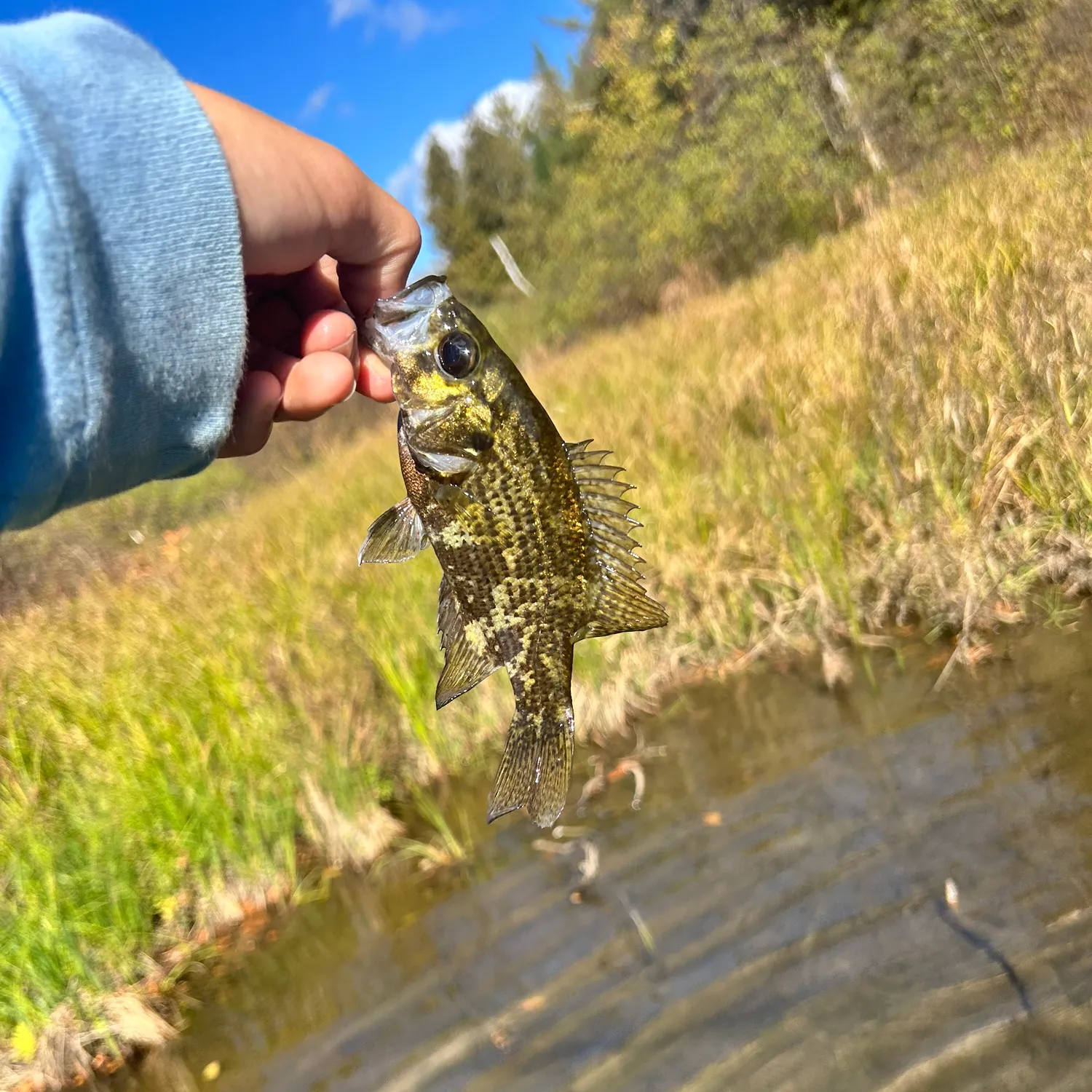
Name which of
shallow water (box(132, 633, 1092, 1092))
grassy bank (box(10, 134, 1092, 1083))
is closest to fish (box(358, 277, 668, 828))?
shallow water (box(132, 633, 1092, 1092))

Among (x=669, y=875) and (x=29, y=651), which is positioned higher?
(x=29, y=651)

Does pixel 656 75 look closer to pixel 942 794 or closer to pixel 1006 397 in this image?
pixel 1006 397

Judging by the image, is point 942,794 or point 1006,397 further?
point 1006,397

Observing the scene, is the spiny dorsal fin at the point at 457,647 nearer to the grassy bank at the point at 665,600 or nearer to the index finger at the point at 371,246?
the index finger at the point at 371,246

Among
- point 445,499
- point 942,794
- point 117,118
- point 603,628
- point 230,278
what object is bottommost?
point 942,794

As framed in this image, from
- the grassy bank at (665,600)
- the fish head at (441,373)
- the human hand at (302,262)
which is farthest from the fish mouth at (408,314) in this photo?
the grassy bank at (665,600)

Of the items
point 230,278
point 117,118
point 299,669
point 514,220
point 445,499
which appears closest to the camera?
point 117,118

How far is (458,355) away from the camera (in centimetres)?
166

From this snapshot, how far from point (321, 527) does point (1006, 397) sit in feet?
17.4

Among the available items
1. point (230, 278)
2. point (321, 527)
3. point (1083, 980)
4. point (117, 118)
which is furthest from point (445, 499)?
point (321, 527)

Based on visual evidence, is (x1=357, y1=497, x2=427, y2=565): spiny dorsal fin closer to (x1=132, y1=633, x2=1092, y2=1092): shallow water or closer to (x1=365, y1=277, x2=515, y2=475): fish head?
(x1=365, y1=277, x2=515, y2=475): fish head

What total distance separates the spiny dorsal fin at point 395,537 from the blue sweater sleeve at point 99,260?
1.29 feet

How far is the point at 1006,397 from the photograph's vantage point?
4305mm

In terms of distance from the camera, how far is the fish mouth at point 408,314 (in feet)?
5.46
